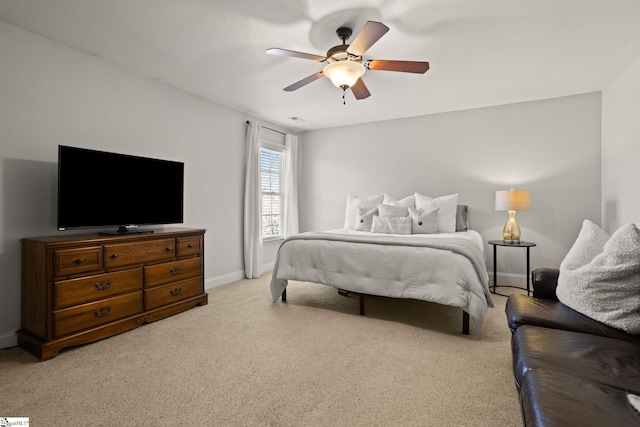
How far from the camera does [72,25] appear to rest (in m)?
2.43

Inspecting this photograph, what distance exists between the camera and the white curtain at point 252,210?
4562mm

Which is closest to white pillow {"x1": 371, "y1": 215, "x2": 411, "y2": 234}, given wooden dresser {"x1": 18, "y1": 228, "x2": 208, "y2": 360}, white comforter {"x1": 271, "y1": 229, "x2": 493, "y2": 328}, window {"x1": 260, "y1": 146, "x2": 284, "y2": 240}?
white comforter {"x1": 271, "y1": 229, "x2": 493, "y2": 328}

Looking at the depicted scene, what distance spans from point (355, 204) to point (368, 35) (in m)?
2.97

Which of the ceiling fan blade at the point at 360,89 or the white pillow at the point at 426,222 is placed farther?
the white pillow at the point at 426,222

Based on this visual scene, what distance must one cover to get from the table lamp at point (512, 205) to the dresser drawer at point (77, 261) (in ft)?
13.7

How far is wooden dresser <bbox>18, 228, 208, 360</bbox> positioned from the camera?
2268 millimetres

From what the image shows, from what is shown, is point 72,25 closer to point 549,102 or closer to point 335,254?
point 335,254

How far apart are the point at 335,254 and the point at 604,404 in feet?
7.58

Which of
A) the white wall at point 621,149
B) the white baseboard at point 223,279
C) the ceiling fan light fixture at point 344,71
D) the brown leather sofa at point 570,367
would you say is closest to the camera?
the brown leather sofa at point 570,367

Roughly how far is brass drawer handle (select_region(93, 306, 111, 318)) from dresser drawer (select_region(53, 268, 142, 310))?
0.09m

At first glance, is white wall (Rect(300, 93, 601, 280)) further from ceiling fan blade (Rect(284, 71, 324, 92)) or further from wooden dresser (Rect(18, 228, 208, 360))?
wooden dresser (Rect(18, 228, 208, 360))

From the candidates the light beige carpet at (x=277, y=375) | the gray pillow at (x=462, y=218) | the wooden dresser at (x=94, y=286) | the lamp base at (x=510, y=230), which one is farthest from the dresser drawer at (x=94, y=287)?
the lamp base at (x=510, y=230)

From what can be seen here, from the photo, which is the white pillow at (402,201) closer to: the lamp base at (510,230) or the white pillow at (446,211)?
the white pillow at (446,211)

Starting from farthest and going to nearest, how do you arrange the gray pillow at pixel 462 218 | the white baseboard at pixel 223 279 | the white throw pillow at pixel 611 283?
the gray pillow at pixel 462 218 < the white baseboard at pixel 223 279 < the white throw pillow at pixel 611 283
